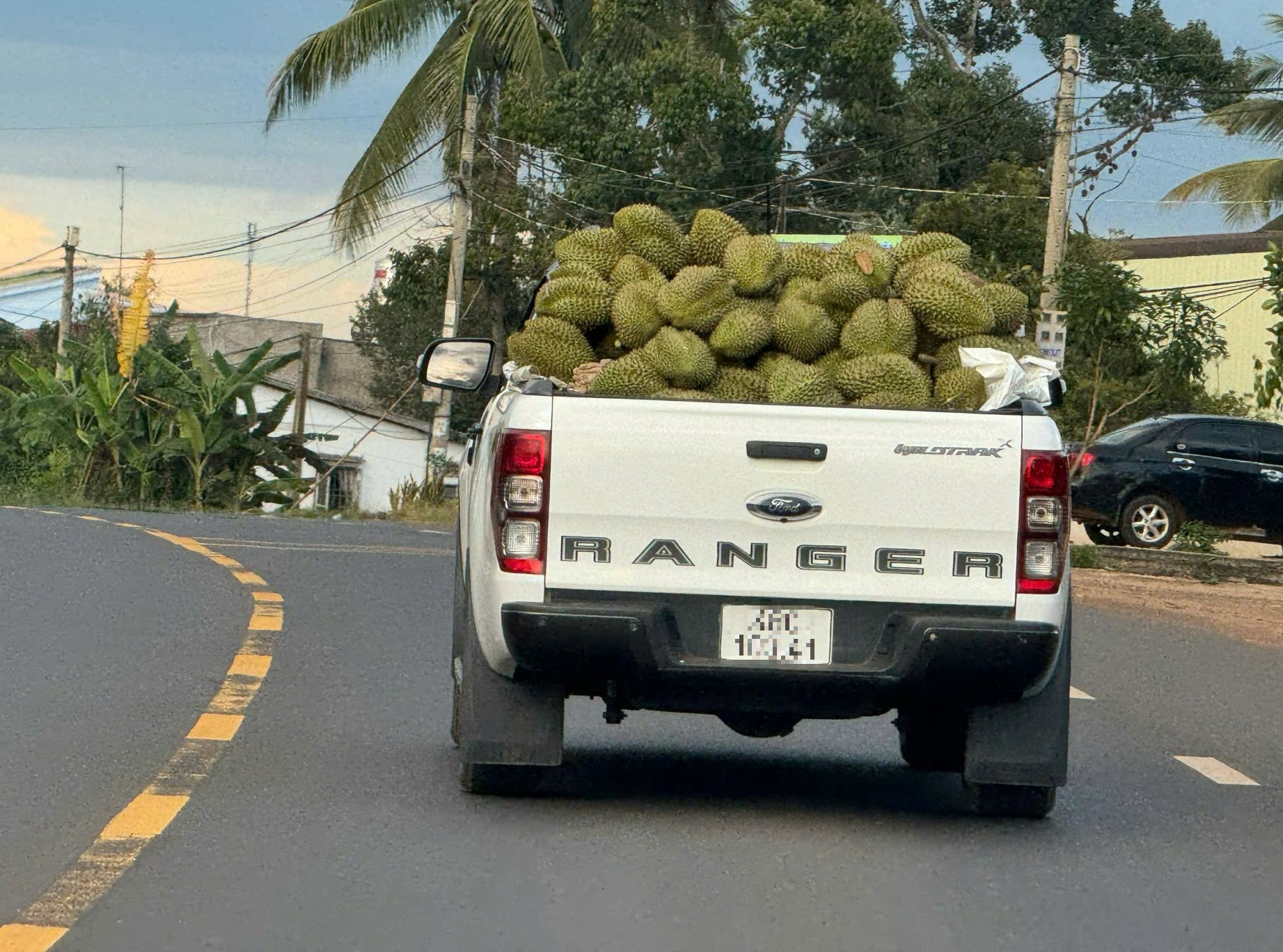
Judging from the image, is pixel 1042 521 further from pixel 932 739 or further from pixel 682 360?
pixel 932 739

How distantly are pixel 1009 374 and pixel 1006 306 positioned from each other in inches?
28.0

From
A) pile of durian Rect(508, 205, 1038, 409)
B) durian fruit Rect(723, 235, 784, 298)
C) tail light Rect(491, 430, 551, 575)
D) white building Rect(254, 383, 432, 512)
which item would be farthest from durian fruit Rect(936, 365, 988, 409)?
white building Rect(254, 383, 432, 512)

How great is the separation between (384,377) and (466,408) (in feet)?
25.1

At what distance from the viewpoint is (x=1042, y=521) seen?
6289 millimetres

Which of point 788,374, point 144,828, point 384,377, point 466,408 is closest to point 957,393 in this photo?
point 788,374

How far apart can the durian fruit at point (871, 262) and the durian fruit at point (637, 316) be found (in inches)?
27.4

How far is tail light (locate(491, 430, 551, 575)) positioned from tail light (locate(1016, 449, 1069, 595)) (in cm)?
147

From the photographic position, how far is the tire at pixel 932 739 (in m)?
7.68

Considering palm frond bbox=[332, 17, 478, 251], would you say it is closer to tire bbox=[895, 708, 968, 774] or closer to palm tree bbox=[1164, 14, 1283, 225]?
palm tree bbox=[1164, 14, 1283, 225]

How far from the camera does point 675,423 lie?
6250 mm

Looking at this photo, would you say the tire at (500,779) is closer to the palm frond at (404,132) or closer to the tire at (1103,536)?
the tire at (1103,536)

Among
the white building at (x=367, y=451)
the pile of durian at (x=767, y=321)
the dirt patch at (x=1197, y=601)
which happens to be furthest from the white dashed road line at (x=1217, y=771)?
the white building at (x=367, y=451)

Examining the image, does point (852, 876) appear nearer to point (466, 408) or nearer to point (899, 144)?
point (899, 144)

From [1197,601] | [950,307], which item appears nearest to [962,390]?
[950,307]
